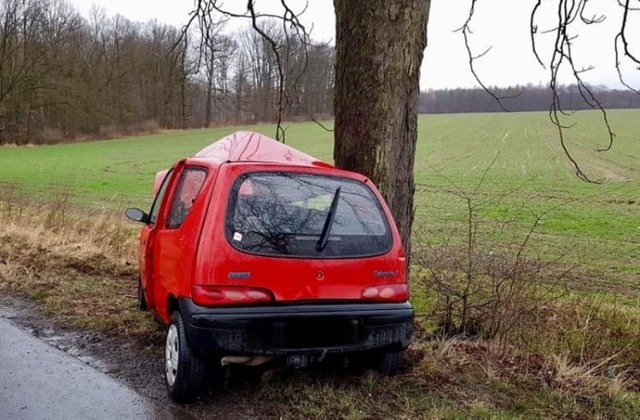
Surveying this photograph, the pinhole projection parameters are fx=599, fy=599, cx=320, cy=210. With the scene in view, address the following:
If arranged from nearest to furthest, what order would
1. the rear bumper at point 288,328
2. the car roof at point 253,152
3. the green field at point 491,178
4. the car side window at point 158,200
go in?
the rear bumper at point 288,328, the car roof at point 253,152, the car side window at point 158,200, the green field at point 491,178

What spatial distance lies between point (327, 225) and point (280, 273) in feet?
1.61

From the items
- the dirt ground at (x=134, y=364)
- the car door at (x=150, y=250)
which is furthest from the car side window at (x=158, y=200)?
the dirt ground at (x=134, y=364)

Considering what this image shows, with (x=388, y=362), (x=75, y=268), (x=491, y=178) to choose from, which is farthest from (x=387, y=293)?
(x=491, y=178)

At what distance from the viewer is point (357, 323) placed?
3.87 metres

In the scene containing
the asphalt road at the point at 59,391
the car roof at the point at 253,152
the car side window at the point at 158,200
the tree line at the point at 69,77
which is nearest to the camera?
the asphalt road at the point at 59,391

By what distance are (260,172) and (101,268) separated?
4837mm

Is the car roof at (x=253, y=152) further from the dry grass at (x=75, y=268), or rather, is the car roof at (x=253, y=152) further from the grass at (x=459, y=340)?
the dry grass at (x=75, y=268)

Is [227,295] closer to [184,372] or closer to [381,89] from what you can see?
[184,372]

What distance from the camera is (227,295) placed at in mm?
3672

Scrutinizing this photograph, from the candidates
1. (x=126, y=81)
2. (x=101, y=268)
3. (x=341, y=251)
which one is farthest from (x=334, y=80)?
(x=126, y=81)

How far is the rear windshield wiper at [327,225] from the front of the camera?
3.89 metres

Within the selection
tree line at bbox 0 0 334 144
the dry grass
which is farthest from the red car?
tree line at bbox 0 0 334 144

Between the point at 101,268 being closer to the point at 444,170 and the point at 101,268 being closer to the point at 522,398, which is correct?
the point at 522,398

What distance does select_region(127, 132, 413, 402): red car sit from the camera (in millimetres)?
3672
